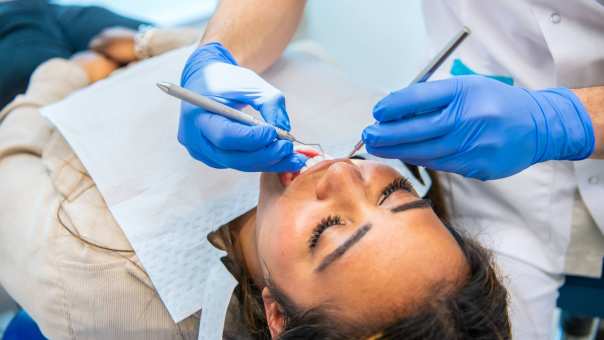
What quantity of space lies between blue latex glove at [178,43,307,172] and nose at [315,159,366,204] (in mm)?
67

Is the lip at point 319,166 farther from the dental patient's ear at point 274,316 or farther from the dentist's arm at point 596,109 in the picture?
the dentist's arm at point 596,109

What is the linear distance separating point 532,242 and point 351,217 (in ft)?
1.81

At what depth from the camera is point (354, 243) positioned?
767mm

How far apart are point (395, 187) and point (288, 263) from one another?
23cm

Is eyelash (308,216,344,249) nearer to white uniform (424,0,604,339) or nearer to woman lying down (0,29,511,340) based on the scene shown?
woman lying down (0,29,511,340)

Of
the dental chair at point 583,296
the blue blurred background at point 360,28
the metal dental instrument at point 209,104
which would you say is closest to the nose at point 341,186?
the metal dental instrument at point 209,104

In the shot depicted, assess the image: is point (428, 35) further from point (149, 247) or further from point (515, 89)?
point (149, 247)

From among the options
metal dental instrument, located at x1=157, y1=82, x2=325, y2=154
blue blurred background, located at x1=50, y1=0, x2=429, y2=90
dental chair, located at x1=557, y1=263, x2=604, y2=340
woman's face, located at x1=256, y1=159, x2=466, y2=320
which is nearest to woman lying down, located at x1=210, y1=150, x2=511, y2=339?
woman's face, located at x1=256, y1=159, x2=466, y2=320

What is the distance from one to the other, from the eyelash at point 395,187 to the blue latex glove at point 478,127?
1.7 inches

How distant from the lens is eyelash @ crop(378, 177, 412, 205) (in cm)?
84

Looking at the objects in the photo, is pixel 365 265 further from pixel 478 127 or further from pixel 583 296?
pixel 583 296

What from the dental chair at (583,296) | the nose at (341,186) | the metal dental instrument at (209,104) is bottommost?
the dental chair at (583,296)

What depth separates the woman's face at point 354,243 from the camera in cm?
75

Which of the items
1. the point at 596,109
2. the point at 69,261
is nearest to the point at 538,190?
the point at 596,109
